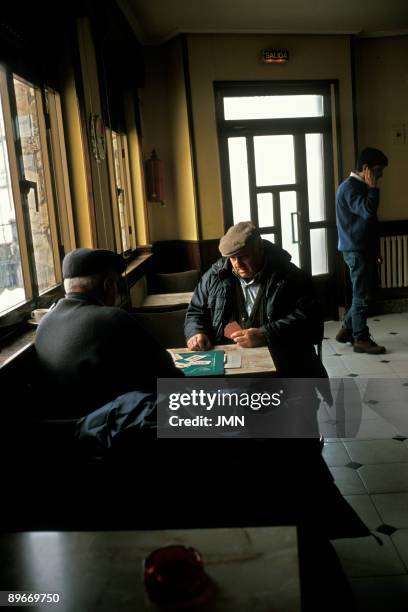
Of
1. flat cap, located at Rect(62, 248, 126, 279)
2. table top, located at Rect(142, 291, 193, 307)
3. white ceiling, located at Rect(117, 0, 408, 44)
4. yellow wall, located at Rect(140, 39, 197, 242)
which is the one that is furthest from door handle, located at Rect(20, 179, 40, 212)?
yellow wall, located at Rect(140, 39, 197, 242)

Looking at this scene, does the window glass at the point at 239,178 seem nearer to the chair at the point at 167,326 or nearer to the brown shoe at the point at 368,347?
the brown shoe at the point at 368,347

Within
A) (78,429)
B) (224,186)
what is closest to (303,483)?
(78,429)

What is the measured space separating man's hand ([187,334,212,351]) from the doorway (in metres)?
3.76

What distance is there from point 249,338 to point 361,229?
112 inches

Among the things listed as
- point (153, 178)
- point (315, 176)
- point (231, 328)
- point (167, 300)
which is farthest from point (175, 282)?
point (231, 328)

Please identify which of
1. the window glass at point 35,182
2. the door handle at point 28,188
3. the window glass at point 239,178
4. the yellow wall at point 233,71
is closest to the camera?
the door handle at point 28,188

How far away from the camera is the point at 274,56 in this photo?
6008 millimetres

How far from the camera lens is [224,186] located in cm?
622

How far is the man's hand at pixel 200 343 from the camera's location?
2662 millimetres

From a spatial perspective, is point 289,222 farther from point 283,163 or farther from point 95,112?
point 95,112

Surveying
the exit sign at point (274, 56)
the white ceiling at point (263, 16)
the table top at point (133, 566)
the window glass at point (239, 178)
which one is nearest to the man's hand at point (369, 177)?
the window glass at point (239, 178)

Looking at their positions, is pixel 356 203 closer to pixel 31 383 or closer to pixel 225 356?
pixel 225 356

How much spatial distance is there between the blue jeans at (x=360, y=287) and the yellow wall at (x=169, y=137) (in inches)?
72.4

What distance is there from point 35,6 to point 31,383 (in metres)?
1.98
